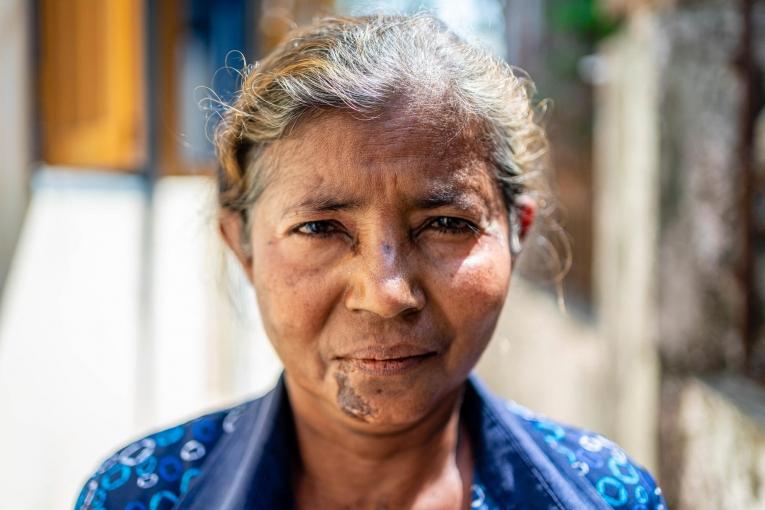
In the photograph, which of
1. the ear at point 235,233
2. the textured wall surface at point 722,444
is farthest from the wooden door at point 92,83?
the textured wall surface at point 722,444

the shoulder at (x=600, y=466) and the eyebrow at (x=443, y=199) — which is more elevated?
the eyebrow at (x=443, y=199)

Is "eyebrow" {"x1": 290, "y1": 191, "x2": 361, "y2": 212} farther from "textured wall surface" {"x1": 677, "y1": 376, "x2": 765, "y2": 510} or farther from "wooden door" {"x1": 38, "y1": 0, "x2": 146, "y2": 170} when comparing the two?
"wooden door" {"x1": 38, "y1": 0, "x2": 146, "y2": 170}

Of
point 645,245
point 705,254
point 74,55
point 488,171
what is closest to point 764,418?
point 705,254

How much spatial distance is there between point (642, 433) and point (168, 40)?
4422mm

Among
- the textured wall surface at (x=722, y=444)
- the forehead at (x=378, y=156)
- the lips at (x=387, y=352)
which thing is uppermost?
the forehead at (x=378, y=156)

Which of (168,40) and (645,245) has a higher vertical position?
(168,40)

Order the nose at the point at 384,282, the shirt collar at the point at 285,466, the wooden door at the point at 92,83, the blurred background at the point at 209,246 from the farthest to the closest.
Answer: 1. the wooden door at the point at 92,83
2. the blurred background at the point at 209,246
3. the shirt collar at the point at 285,466
4. the nose at the point at 384,282

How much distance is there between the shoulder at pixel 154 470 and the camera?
59.9 inches

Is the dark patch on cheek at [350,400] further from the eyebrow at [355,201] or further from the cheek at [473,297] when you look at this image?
the eyebrow at [355,201]

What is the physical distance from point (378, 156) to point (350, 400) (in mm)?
436

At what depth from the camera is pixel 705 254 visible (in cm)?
283

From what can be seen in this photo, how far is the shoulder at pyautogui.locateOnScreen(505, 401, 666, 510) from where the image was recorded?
1598 millimetres

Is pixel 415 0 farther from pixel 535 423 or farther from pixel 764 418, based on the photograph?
pixel 764 418

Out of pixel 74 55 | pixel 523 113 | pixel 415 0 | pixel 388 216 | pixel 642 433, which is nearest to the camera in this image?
pixel 388 216
